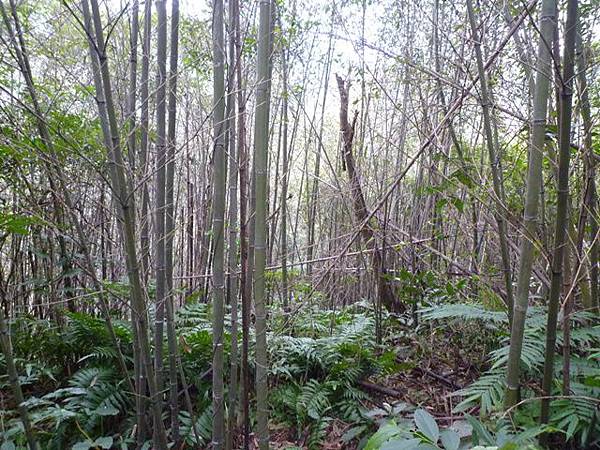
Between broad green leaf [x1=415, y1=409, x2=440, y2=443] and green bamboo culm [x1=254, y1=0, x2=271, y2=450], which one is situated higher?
green bamboo culm [x1=254, y1=0, x2=271, y2=450]

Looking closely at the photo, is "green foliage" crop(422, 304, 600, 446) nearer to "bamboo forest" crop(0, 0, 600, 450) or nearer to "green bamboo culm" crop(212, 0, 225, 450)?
"bamboo forest" crop(0, 0, 600, 450)

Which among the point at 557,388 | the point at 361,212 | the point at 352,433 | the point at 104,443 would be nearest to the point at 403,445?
the point at 557,388

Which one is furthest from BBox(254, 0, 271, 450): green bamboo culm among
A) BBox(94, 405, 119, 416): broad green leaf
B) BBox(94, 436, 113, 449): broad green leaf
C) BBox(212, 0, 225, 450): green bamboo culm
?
BBox(94, 405, 119, 416): broad green leaf

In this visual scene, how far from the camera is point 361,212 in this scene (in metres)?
2.37

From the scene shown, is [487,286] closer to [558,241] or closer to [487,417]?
[487,417]

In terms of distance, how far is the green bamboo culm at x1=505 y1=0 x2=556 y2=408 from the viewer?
3.11ft

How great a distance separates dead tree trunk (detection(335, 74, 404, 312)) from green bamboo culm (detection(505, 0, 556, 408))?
1.06 m

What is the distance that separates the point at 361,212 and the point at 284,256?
0.52m

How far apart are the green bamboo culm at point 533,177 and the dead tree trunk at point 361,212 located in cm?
106

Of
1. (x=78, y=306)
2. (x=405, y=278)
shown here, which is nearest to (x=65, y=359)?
(x=78, y=306)

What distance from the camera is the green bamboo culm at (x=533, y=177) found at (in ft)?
3.11

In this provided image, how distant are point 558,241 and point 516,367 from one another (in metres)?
0.33

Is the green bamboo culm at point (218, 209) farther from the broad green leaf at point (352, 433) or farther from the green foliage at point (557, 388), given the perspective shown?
the green foliage at point (557, 388)

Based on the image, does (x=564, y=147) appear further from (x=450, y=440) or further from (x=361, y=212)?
(x=361, y=212)
